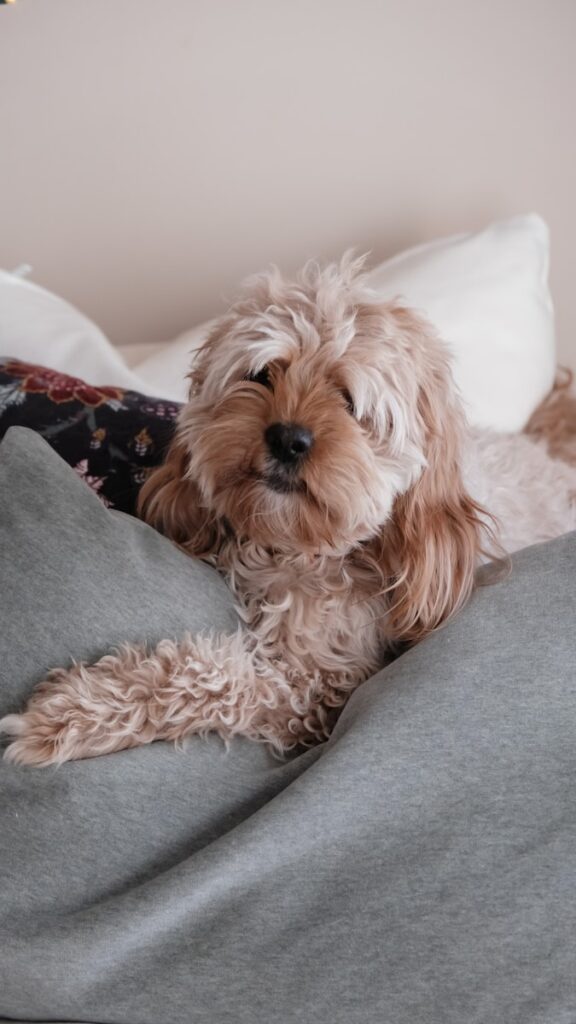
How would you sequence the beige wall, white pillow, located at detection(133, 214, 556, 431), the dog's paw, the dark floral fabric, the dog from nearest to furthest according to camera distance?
the dog's paw < the dog < the dark floral fabric < white pillow, located at detection(133, 214, 556, 431) < the beige wall

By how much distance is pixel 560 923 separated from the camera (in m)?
1.09

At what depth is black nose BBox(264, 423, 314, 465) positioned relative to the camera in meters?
1.35

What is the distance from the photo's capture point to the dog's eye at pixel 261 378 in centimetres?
145

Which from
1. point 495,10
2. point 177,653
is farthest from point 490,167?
point 177,653

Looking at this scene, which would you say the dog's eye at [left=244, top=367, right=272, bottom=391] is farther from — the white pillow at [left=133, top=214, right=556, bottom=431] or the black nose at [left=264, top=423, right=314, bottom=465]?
the white pillow at [left=133, top=214, right=556, bottom=431]

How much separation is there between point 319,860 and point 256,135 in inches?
72.9

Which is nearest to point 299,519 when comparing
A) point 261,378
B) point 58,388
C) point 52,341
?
point 261,378

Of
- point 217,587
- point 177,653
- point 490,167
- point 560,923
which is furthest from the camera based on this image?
point 490,167

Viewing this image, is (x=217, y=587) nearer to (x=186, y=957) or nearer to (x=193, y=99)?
(x=186, y=957)

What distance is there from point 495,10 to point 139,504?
1599mm

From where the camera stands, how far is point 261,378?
4.80 ft

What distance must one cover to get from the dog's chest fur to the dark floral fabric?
249 millimetres

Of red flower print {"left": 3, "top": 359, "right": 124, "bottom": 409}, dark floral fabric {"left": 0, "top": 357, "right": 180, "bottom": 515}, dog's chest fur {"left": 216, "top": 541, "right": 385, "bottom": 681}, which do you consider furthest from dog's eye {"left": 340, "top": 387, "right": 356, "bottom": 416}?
red flower print {"left": 3, "top": 359, "right": 124, "bottom": 409}

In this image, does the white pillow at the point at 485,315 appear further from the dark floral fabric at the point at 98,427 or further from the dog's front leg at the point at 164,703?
the dog's front leg at the point at 164,703
